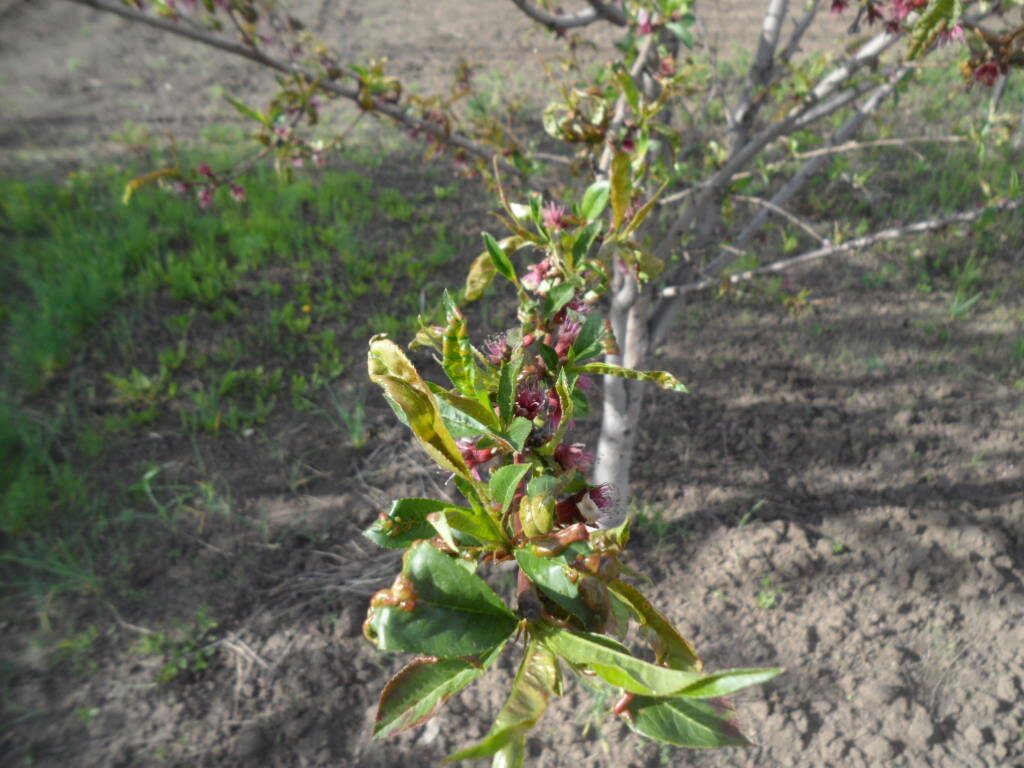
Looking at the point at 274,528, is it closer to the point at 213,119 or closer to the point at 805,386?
the point at 805,386

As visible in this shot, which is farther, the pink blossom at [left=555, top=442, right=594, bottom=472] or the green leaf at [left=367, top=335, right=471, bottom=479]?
the pink blossom at [left=555, top=442, right=594, bottom=472]

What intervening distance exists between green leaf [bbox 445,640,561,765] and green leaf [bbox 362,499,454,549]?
16 cm

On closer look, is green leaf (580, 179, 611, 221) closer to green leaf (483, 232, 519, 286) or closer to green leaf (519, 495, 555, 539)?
green leaf (483, 232, 519, 286)

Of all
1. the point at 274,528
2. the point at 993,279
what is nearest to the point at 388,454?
the point at 274,528

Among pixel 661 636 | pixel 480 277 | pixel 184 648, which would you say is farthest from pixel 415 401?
pixel 184 648

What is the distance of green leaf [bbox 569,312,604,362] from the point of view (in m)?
0.77

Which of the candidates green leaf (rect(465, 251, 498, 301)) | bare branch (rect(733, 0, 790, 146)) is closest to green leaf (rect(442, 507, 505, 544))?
green leaf (rect(465, 251, 498, 301))

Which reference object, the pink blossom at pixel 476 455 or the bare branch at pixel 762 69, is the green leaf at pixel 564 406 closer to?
the pink blossom at pixel 476 455

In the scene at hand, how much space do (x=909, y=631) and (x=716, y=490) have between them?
731 mm

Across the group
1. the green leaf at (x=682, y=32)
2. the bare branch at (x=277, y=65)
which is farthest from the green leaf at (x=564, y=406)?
the green leaf at (x=682, y=32)

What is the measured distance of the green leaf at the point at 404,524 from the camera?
630 mm

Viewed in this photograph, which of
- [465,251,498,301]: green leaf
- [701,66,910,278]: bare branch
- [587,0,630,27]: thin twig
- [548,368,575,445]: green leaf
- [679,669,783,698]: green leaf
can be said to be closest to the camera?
[679,669,783,698]: green leaf

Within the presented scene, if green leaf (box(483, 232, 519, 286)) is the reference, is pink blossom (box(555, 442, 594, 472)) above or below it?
below

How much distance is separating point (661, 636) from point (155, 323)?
3.13 meters
